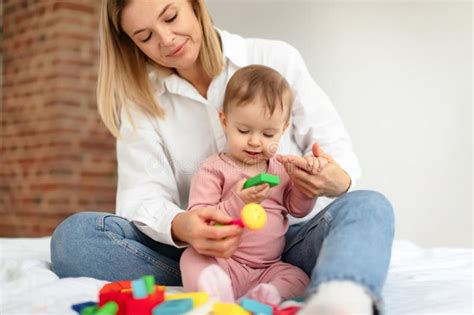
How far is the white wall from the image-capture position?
2.41 m

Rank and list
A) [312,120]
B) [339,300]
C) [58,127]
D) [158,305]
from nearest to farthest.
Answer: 1. [339,300]
2. [158,305]
3. [312,120]
4. [58,127]

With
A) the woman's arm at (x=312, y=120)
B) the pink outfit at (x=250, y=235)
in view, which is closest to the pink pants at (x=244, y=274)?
the pink outfit at (x=250, y=235)

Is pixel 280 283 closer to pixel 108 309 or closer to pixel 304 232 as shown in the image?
pixel 304 232

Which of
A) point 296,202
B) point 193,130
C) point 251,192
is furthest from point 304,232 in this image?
point 193,130

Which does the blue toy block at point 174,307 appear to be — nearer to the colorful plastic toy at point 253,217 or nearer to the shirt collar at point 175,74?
the colorful plastic toy at point 253,217

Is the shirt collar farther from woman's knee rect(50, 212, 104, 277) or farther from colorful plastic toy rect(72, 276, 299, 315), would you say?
colorful plastic toy rect(72, 276, 299, 315)

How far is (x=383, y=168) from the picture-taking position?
2461 mm

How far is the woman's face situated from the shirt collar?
0.23 ft

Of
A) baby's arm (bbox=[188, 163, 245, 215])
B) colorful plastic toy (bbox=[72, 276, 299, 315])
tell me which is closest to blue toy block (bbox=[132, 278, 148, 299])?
colorful plastic toy (bbox=[72, 276, 299, 315])

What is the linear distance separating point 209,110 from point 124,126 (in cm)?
22

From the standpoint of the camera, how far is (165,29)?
4.26ft

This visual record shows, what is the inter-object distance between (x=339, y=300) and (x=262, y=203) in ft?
1.53

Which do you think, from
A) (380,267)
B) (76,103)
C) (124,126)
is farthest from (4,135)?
(380,267)

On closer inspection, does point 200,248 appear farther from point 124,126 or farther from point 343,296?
point 124,126
